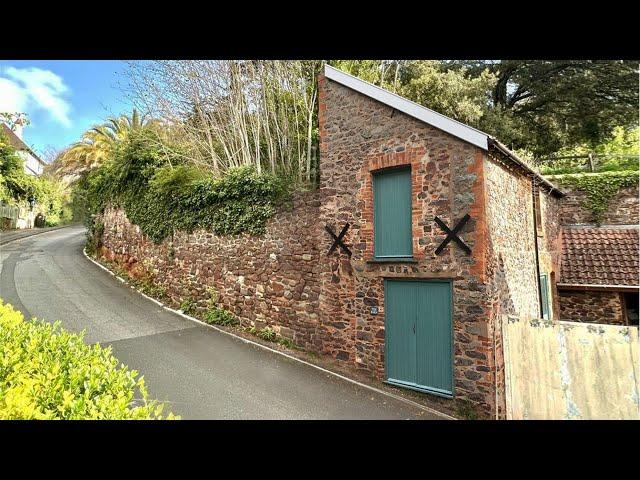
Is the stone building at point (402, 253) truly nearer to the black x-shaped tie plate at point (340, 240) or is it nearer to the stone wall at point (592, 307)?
the black x-shaped tie plate at point (340, 240)

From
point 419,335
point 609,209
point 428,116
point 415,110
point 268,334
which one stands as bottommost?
point 268,334

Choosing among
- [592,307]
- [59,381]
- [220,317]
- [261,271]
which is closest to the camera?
[59,381]

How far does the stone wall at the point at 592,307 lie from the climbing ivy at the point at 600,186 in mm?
2185

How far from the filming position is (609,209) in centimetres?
892

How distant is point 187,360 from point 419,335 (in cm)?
339

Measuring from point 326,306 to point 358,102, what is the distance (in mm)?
3377

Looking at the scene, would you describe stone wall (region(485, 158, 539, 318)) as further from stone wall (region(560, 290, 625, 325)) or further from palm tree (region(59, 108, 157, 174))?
palm tree (region(59, 108, 157, 174))

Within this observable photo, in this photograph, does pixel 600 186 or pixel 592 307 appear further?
pixel 600 186

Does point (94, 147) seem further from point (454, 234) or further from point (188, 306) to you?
point (454, 234)

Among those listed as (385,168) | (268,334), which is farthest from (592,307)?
(268,334)

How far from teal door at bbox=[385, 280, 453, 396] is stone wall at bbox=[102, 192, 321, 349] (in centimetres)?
144

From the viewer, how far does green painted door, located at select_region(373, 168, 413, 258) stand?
5100mm
